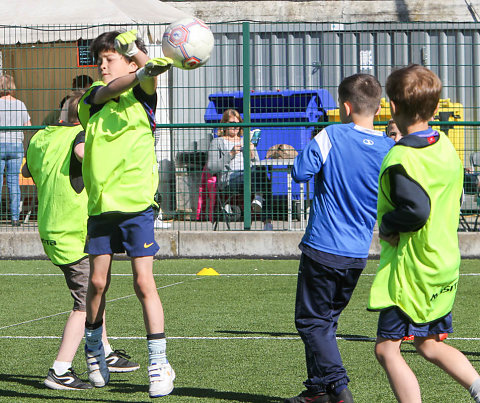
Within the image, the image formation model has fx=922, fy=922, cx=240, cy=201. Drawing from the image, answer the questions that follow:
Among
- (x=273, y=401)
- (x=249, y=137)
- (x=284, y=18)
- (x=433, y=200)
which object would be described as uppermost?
(x=284, y=18)

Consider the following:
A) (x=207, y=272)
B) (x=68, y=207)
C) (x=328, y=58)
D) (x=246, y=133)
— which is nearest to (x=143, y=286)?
(x=68, y=207)

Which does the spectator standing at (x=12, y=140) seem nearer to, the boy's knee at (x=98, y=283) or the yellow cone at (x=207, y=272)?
the yellow cone at (x=207, y=272)

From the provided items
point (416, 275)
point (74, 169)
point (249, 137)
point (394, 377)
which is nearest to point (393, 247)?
point (416, 275)

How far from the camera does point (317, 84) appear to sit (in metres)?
11.2

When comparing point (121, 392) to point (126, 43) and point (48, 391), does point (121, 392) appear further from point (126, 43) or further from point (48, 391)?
point (126, 43)

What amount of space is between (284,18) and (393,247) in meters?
16.3

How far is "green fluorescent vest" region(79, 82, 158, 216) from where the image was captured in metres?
4.61

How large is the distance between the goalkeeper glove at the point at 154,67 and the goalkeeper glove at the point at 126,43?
22 cm

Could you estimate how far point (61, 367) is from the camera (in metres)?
4.97

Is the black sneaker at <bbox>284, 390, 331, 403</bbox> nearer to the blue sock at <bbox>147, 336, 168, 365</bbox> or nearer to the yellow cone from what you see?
the blue sock at <bbox>147, 336, 168, 365</bbox>

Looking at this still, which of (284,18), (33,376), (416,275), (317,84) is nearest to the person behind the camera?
(416,275)

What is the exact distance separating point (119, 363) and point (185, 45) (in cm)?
193

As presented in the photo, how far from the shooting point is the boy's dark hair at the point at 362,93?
453 centimetres

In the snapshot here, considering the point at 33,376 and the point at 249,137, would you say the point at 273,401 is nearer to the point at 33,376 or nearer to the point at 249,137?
the point at 33,376
